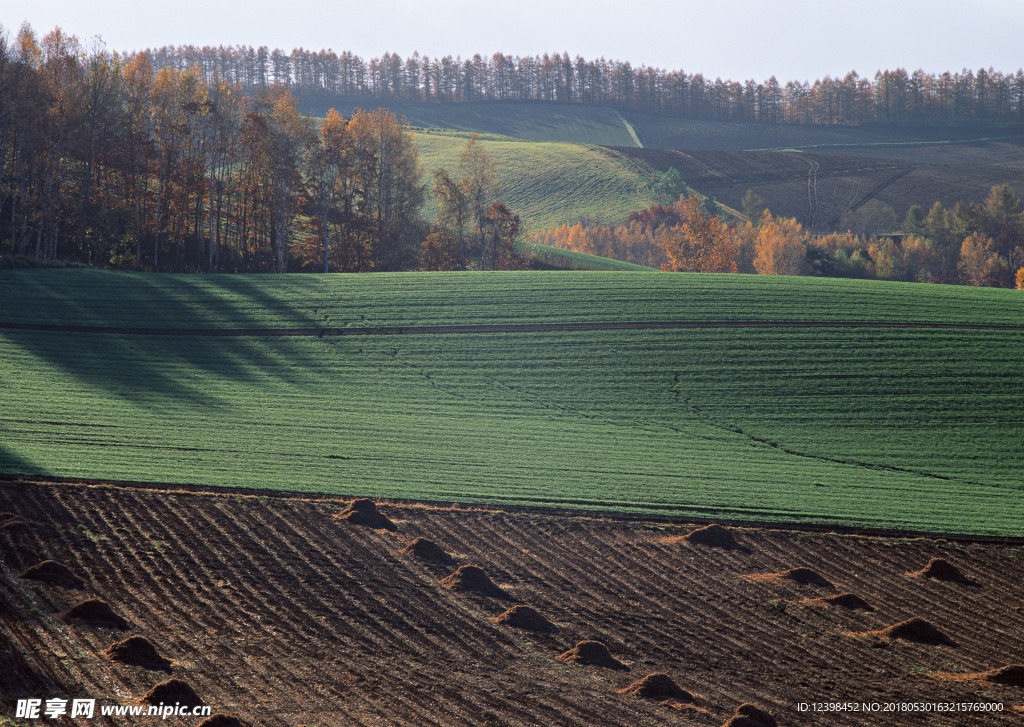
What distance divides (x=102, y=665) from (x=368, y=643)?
4593 millimetres

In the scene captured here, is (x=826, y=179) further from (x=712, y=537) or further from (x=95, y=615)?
(x=95, y=615)

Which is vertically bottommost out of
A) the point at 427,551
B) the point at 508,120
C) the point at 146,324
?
the point at 427,551

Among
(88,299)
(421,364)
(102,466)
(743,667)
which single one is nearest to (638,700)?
(743,667)

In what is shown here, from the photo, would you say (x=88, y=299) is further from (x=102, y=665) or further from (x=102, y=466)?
(x=102, y=665)

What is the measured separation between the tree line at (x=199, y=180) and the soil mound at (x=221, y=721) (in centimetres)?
5143

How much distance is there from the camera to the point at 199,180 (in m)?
61.6

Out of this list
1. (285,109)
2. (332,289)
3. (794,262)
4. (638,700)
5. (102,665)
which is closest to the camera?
(102,665)

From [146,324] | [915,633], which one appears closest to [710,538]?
[915,633]

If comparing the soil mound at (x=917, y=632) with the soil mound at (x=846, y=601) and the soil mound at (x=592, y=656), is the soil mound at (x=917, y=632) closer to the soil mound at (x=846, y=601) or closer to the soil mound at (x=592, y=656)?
the soil mound at (x=846, y=601)

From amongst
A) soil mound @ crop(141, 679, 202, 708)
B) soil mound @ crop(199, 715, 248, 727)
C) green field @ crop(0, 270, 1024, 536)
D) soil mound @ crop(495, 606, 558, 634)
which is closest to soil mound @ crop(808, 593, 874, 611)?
green field @ crop(0, 270, 1024, 536)

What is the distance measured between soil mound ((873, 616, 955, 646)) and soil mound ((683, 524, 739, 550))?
4991mm

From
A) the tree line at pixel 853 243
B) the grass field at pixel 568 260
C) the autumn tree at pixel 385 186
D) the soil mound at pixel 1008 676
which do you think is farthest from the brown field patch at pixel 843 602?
the tree line at pixel 853 243

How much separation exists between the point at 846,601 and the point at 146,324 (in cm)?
3656

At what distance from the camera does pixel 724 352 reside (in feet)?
126
